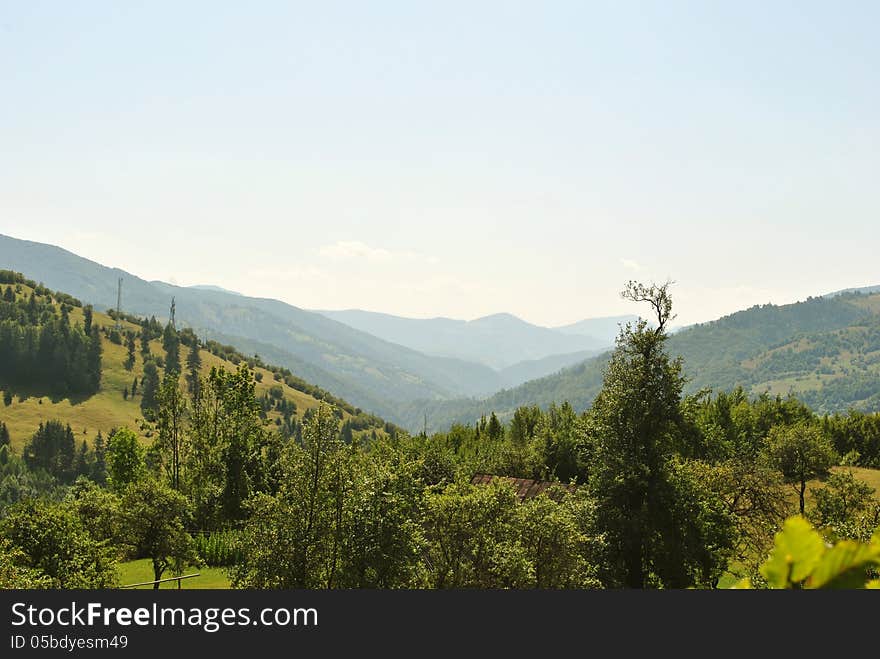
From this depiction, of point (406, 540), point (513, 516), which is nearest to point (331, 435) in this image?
point (406, 540)

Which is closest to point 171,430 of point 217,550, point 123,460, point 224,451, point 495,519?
point 123,460

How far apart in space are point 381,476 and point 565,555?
9.24 metres

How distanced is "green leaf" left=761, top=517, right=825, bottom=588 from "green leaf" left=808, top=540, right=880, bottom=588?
0.06 meters

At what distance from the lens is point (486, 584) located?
84.0 ft

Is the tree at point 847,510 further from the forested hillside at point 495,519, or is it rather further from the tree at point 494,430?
the tree at point 494,430

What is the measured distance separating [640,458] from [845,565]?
34126mm

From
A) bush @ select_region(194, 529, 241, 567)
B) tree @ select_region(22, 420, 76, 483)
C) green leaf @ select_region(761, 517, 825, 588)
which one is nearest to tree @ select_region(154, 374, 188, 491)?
bush @ select_region(194, 529, 241, 567)

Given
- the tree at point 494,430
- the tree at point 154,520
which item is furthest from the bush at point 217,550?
the tree at point 494,430

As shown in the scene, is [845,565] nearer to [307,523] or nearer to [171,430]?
[307,523]

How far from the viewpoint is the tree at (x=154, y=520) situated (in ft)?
124

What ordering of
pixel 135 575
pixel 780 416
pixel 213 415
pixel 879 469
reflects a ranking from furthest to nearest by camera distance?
pixel 780 416
pixel 879 469
pixel 213 415
pixel 135 575

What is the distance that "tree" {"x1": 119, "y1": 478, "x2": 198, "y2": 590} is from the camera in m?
37.9

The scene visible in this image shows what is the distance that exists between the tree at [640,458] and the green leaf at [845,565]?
32917 millimetres

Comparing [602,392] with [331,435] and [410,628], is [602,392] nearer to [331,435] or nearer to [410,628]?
[331,435]
